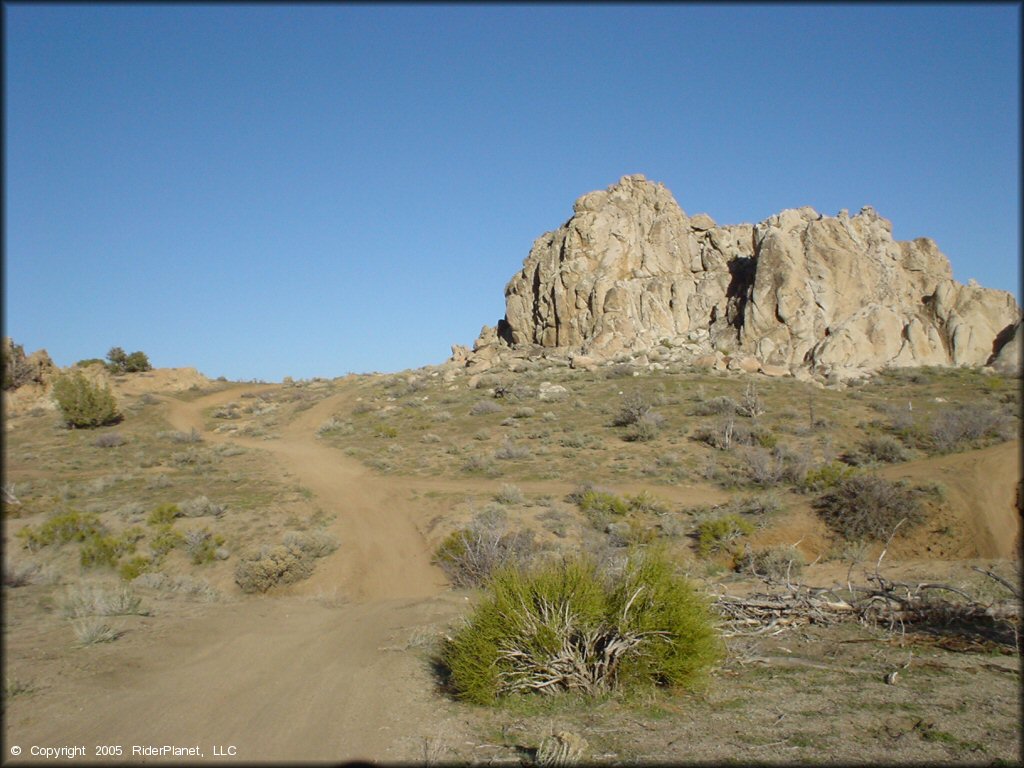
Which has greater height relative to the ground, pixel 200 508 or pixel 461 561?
pixel 200 508

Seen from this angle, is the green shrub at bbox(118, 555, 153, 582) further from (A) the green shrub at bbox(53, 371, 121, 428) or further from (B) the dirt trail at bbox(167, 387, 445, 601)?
(A) the green shrub at bbox(53, 371, 121, 428)

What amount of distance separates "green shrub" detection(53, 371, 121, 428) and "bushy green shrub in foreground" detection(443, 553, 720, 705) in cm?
3165

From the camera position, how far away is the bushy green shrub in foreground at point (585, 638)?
5.99 m

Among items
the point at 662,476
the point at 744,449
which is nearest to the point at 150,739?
the point at 662,476

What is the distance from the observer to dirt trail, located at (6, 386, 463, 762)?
498 cm

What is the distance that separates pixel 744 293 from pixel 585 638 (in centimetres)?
3999

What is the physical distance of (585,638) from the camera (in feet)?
20.0

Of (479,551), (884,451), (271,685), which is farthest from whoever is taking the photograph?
(884,451)

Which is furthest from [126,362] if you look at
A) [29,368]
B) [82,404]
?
[82,404]

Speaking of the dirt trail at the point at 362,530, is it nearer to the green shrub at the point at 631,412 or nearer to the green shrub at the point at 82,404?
the green shrub at the point at 82,404

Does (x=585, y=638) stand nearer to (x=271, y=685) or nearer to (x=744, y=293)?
(x=271, y=685)

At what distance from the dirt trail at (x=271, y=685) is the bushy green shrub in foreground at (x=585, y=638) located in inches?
25.4

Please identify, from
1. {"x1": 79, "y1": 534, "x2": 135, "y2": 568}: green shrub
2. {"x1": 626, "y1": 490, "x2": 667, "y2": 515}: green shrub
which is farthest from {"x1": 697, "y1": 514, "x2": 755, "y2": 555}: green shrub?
{"x1": 79, "y1": 534, "x2": 135, "y2": 568}: green shrub

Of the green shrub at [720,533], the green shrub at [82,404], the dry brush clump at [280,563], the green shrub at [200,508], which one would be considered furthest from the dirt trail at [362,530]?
the green shrub at [82,404]
